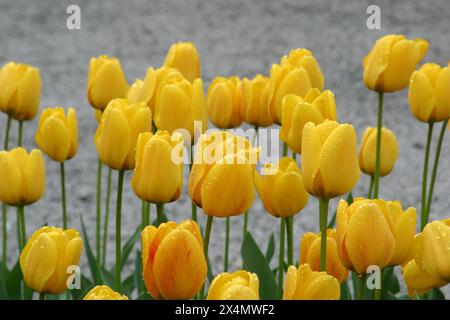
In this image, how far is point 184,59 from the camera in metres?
1.59

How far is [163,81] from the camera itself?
4.49 feet

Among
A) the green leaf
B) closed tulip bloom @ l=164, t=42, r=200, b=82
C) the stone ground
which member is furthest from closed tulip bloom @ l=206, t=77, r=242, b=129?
the stone ground

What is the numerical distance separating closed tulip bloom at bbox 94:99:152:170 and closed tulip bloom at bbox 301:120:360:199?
26cm

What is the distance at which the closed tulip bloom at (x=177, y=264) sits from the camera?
910 millimetres

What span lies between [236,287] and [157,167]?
1.11ft

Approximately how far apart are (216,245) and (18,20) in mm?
2292

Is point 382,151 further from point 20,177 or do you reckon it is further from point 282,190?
point 20,177

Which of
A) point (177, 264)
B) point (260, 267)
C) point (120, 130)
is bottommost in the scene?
point (260, 267)

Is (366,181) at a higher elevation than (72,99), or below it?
below

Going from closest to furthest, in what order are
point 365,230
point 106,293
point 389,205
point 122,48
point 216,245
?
A: 1. point 106,293
2. point 365,230
3. point 389,205
4. point 216,245
5. point 122,48

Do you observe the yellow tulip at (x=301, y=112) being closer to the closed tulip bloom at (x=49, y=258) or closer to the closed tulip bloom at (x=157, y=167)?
the closed tulip bloom at (x=157, y=167)

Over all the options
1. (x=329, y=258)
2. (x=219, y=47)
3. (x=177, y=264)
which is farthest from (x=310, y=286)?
(x=219, y=47)

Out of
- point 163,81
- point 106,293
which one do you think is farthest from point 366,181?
point 106,293

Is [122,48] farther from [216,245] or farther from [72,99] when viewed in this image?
[216,245]
